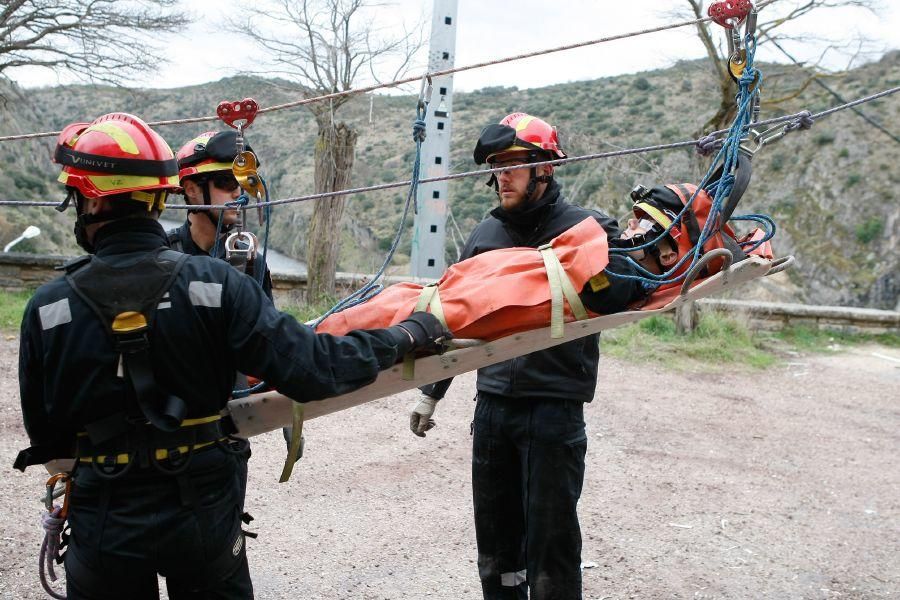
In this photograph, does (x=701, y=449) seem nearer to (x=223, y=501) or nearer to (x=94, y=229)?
(x=223, y=501)

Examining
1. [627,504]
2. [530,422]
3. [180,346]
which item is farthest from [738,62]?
[627,504]

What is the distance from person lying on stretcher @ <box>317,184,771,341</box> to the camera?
2.60 meters

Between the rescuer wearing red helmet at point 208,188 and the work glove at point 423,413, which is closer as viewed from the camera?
the rescuer wearing red helmet at point 208,188

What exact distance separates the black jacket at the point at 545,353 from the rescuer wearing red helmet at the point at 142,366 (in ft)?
3.26

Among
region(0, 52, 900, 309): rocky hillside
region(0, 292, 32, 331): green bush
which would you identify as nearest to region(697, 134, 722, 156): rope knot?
region(0, 292, 32, 331): green bush

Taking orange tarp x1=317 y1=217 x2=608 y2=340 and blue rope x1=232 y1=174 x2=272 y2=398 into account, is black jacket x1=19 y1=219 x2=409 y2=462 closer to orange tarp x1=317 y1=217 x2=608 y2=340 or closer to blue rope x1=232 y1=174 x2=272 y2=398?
blue rope x1=232 y1=174 x2=272 y2=398

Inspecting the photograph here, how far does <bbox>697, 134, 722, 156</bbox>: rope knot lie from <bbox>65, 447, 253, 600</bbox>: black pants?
203cm

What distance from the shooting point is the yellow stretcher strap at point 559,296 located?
2570 mm

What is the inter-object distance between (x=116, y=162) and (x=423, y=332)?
1034 millimetres

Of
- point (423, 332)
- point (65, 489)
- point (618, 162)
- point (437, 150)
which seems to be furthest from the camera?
point (618, 162)

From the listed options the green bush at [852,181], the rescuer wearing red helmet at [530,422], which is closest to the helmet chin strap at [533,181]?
the rescuer wearing red helmet at [530,422]

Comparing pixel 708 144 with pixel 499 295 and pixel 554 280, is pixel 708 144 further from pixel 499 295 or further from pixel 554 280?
pixel 499 295

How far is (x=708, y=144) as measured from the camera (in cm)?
287

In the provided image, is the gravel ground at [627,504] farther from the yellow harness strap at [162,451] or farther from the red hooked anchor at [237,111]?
the red hooked anchor at [237,111]
